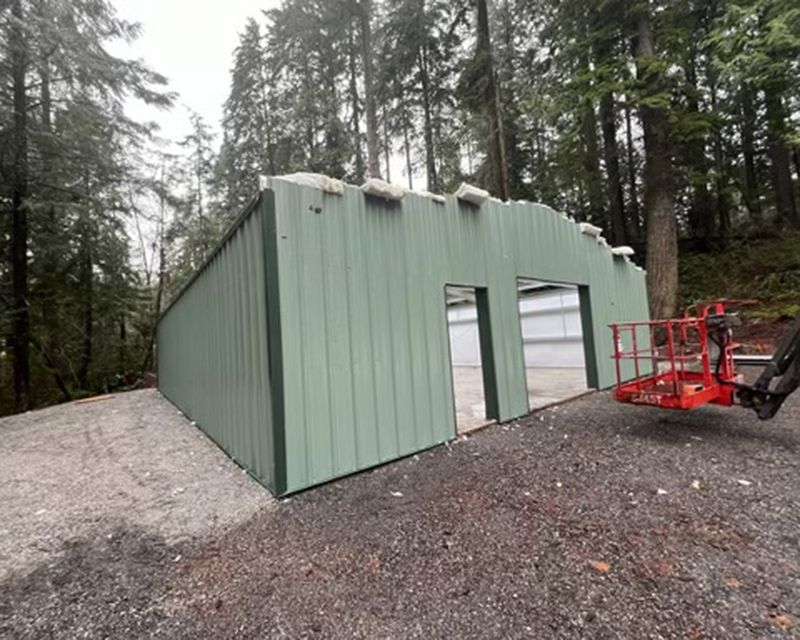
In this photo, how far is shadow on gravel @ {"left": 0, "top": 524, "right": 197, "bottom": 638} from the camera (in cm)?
171

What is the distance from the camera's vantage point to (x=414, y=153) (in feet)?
44.7

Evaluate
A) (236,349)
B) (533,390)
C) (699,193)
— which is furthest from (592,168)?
(236,349)

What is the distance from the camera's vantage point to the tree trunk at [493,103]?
9.30m

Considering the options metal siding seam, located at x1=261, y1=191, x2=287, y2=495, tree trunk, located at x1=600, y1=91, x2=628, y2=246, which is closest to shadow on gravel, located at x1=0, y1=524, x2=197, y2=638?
metal siding seam, located at x1=261, y1=191, x2=287, y2=495

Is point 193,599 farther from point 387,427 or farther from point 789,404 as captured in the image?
point 789,404

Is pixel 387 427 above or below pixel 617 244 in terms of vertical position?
below

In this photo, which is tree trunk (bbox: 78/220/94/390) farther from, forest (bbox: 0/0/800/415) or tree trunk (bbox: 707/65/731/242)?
tree trunk (bbox: 707/65/731/242)

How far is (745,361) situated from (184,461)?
6.71m

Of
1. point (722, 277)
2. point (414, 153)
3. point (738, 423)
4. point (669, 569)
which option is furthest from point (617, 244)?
point (669, 569)

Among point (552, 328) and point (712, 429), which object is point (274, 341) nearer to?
point (712, 429)

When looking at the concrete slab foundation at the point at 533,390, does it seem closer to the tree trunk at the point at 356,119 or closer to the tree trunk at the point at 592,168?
the tree trunk at the point at 592,168

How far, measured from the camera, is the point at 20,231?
9070 mm

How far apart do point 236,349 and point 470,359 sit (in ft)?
31.8

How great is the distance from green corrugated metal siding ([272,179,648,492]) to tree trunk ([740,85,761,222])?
12439mm
